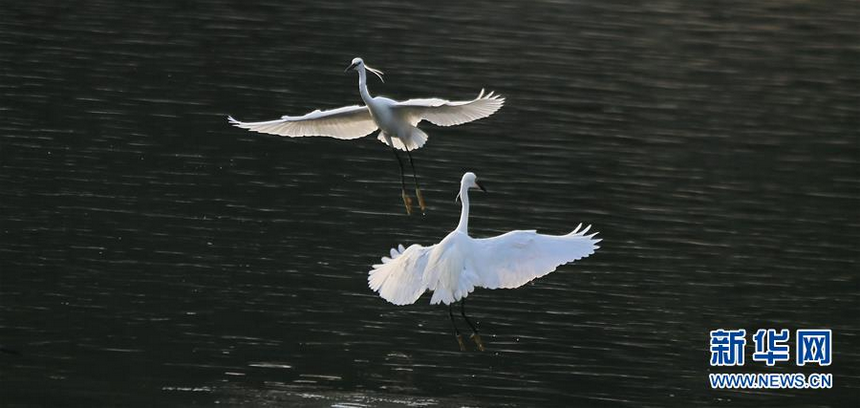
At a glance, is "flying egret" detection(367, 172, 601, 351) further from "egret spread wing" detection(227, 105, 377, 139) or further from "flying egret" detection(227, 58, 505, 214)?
"egret spread wing" detection(227, 105, 377, 139)

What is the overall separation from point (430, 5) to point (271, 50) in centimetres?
397

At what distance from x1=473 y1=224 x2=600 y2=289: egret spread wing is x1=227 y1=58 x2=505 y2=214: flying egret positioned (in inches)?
54.1

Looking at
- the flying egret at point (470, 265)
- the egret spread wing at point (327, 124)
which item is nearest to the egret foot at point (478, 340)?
the flying egret at point (470, 265)

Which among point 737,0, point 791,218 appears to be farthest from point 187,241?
point 737,0

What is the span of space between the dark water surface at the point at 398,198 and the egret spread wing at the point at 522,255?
3.99 ft

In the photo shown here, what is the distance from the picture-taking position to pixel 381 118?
1277 cm

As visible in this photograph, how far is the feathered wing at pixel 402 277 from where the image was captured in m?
11.1

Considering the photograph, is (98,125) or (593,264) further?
(98,125)

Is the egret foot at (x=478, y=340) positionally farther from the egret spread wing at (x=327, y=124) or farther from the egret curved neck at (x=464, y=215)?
the egret spread wing at (x=327, y=124)

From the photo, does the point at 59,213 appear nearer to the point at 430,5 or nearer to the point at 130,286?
the point at 130,286

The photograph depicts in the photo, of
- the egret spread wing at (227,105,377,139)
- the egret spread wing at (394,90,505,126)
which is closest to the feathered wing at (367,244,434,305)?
the egret spread wing at (394,90,505,126)

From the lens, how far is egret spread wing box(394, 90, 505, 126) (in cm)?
1205

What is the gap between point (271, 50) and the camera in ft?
74.4

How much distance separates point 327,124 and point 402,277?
7.52 feet
